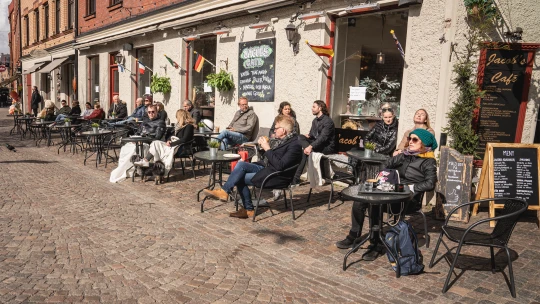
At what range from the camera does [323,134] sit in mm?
7449

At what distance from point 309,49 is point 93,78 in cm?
1342

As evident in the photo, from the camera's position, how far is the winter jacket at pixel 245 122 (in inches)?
Result: 370

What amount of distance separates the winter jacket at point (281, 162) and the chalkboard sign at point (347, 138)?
8.40 ft

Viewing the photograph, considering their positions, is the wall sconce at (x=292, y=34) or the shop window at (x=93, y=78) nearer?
the wall sconce at (x=292, y=34)

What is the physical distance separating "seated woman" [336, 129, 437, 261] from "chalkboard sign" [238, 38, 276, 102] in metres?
4.78

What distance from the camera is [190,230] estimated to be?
5.19 metres

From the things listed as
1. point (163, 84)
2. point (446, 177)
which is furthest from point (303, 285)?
point (163, 84)

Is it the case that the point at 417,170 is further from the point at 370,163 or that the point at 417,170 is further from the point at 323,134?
the point at 323,134

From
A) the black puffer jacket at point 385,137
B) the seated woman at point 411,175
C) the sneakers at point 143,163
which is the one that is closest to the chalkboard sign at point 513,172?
the seated woman at point 411,175

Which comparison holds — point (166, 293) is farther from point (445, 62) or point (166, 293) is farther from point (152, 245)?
point (445, 62)

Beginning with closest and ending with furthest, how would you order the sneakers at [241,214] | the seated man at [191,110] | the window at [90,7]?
the sneakers at [241,214], the seated man at [191,110], the window at [90,7]

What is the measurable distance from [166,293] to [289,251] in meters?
1.51

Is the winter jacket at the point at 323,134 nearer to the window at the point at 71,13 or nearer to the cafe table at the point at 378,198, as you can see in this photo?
the cafe table at the point at 378,198

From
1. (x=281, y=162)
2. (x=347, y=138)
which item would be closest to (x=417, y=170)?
(x=281, y=162)
